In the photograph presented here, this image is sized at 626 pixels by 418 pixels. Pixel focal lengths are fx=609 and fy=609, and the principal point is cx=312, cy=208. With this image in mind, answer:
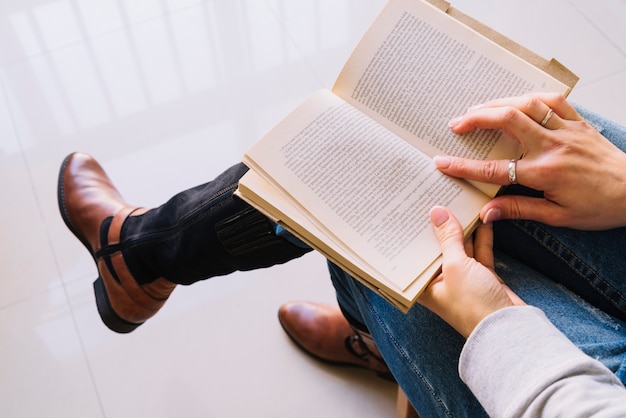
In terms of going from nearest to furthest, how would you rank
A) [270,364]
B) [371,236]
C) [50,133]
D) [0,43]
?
[371,236]
[270,364]
[50,133]
[0,43]

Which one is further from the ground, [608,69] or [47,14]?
[47,14]

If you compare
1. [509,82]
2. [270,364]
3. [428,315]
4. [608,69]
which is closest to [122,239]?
[270,364]

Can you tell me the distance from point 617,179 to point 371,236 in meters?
0.27

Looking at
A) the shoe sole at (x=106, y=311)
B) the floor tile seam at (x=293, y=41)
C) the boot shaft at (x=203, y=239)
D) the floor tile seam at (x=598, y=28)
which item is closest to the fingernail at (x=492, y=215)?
the boot shaft at (x=203, y=239)

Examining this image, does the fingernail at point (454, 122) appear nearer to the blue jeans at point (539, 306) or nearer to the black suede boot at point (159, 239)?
→ the blue jeans at point (539, 306)

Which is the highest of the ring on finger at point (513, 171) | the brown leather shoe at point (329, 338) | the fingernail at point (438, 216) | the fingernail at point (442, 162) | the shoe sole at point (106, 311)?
the fingernail at point (442, 162)

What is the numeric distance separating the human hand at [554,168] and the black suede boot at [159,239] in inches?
10.7

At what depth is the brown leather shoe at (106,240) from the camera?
0.94 metres

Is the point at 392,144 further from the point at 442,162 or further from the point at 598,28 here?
the point at 598,28

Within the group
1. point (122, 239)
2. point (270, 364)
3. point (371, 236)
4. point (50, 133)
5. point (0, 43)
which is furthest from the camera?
point (0, 43)

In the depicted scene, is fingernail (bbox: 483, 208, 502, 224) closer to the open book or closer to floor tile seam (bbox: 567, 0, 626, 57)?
the open book

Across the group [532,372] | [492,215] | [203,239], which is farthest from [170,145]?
[532,372]

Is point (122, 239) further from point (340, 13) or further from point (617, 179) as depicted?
point (340, 13)

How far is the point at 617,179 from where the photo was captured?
0.65 m
